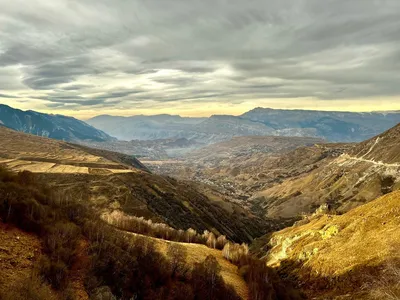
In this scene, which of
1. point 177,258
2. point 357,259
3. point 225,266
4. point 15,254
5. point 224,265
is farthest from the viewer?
point 224,265

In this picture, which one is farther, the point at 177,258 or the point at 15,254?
the point at 177,258

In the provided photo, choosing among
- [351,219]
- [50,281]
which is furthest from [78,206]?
[351,219]

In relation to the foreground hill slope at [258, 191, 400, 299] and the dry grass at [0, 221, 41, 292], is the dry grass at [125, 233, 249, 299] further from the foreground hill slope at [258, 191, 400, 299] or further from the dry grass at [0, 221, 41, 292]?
the dry grass at [0, 221, 41, 292]

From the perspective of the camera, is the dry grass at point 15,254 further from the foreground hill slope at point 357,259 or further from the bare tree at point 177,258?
the foreground hill slope at point 357,259

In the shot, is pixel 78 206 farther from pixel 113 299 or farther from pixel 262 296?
pixel 262 296

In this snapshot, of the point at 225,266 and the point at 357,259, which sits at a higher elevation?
the point at 357,259

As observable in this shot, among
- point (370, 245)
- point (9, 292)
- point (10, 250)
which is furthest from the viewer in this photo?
point (370, 245)

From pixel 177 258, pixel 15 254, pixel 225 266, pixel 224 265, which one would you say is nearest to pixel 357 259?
pixel 225 266

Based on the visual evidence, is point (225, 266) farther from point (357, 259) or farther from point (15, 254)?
point (15, 254)

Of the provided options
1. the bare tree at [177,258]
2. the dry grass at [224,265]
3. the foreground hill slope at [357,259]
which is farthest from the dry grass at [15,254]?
the foreground hill slope at [357,259]
